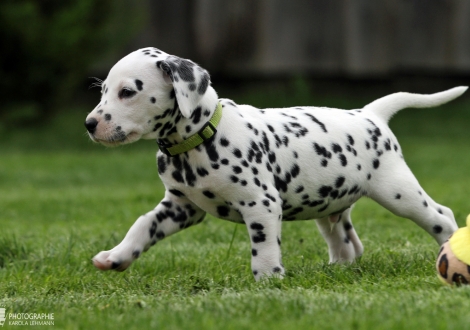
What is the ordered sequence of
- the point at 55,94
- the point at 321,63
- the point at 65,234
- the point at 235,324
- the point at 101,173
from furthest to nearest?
the point at 321,63
the point at 55,94
the point at 101,173
the point at 65,234
the point at 235,324

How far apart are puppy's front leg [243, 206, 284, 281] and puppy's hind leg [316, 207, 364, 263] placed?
3.41ft

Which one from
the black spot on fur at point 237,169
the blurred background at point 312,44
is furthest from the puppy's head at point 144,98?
the blurred background at point 312,44

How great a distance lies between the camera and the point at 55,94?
1491 centimetres

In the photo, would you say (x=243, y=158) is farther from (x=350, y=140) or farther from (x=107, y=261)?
(x=107, y=261)

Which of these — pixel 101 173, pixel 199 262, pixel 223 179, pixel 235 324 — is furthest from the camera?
pixel 101 173

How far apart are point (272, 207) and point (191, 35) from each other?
41.9 ft

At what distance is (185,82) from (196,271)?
155cm

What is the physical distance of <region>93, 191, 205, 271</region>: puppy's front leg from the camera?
5.04m

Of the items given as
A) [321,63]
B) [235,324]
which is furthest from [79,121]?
[235,324]

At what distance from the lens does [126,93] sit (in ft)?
15.5

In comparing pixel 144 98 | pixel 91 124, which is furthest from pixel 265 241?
pixel 91 124

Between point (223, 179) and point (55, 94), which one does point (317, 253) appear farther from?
point (55, 94)

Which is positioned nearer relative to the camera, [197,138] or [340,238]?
[197,138]

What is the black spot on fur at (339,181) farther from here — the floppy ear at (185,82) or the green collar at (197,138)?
the floppy ear at (185,82)
